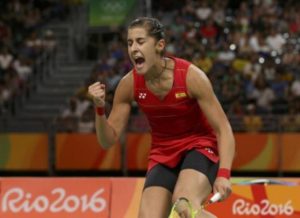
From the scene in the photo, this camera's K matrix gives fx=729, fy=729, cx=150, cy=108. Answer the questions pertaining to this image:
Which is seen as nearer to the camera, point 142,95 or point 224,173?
point 224,173

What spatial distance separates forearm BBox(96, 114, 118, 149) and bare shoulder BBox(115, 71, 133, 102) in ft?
0.81

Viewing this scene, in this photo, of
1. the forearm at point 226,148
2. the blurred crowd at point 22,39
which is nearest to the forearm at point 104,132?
the forearm at point 226,148

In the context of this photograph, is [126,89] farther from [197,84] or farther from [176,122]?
[197,84]

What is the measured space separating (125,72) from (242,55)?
2.54m

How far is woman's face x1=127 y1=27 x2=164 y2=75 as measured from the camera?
4973mm

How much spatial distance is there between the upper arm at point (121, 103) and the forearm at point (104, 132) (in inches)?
2.7

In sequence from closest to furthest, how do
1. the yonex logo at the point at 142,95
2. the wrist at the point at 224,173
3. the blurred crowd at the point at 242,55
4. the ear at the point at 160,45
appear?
the wrist at the point at 224,173, the ear at the point at 160,45, the yonex logo at the point at 142,95, the blurred crowd at the point at 242,55

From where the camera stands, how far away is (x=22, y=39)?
62.6 feet

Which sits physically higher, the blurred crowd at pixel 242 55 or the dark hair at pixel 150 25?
the dark hair at pixel 150 25

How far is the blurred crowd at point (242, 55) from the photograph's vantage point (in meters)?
14.4

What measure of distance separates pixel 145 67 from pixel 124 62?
36.5 ft

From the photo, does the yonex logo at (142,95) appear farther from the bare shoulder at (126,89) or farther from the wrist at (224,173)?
the wrist at (224,173)

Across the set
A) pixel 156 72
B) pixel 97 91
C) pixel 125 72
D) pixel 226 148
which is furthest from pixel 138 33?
pixel 125 72

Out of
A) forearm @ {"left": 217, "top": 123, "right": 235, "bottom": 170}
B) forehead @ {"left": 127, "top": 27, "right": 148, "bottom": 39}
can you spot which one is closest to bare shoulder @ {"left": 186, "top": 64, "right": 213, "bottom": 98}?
forearm @ {"left": 217, "top": 123, "right": 235, "bottom": 170}
